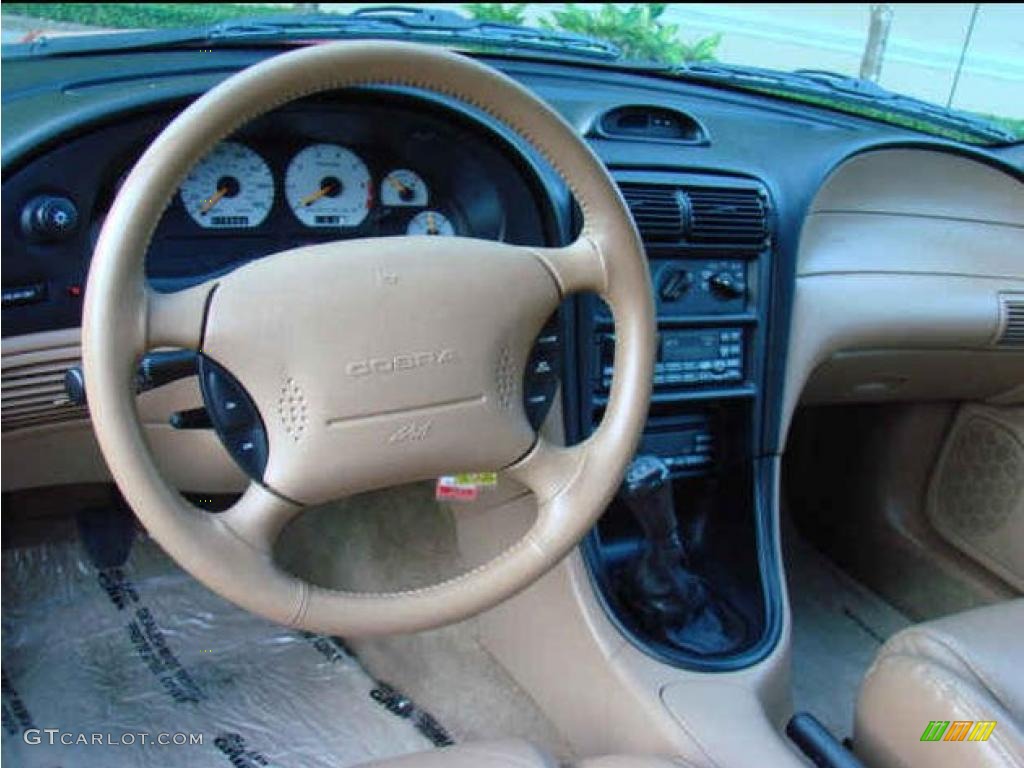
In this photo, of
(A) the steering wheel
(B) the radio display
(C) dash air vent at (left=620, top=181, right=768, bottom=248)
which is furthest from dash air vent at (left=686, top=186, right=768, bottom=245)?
(A) the steering wheel

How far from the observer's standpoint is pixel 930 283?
5.57 feet

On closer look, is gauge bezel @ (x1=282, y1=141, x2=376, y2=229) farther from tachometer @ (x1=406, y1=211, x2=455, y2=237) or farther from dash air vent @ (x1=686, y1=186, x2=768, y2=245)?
dash air vent @ (x1=686, y1=186, x2=768, y2=245)

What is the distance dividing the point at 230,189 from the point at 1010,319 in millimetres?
1390

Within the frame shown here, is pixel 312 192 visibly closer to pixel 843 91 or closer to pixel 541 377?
pixel 541 377

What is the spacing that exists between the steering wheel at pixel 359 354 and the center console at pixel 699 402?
0.28 m

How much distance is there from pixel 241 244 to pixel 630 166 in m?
0.57

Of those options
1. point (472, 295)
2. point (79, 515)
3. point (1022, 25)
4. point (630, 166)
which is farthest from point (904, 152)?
point (79, 515)

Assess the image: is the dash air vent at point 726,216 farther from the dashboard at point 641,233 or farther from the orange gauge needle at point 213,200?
the orange gauge needle at point 213,200

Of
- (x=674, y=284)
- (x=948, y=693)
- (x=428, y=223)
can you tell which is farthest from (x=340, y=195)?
(x=948, y=693)

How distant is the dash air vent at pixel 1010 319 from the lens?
1.76 meters

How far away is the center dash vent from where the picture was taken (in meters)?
1.38

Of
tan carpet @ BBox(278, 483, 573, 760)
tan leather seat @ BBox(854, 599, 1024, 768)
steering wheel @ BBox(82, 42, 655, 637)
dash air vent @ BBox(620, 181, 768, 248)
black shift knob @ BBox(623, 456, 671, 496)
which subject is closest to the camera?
steering wheel @ BBox(82, 42, 655, 637)

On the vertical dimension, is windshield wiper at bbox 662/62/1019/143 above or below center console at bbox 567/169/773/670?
above

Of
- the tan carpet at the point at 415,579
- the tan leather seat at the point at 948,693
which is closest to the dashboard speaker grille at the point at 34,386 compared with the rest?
the tan carpet at the point at 415,579
